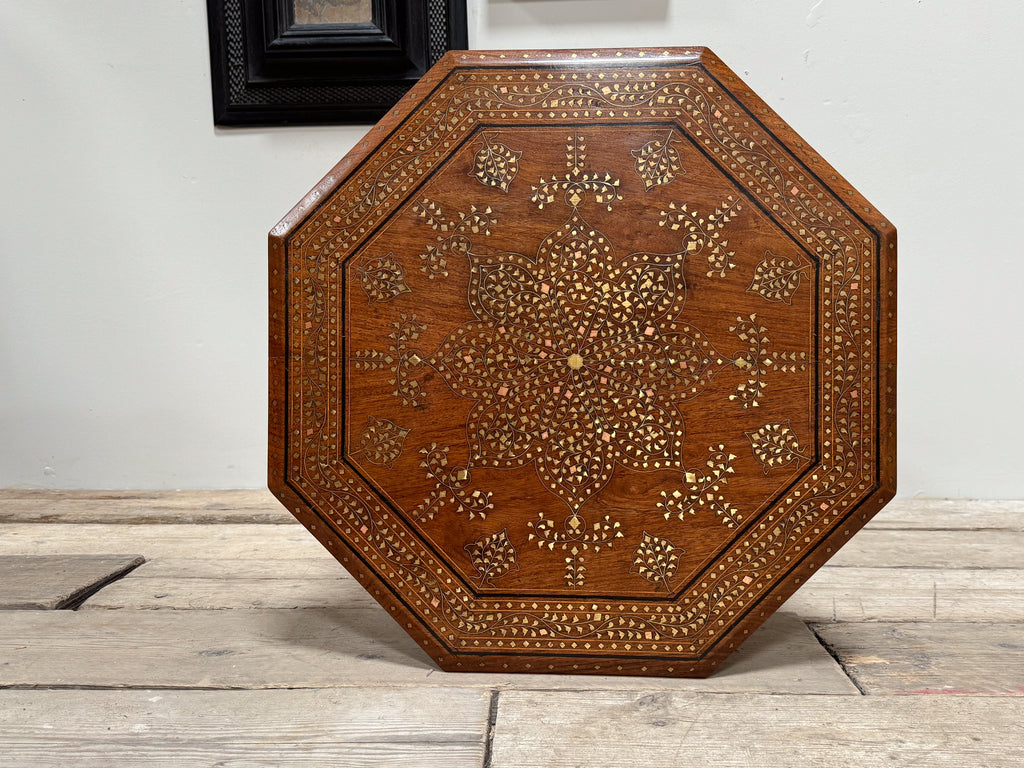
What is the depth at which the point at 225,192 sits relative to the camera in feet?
6.86

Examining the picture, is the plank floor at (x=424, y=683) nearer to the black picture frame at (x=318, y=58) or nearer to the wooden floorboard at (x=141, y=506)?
the wooden floorboard at (x=141, y=506)

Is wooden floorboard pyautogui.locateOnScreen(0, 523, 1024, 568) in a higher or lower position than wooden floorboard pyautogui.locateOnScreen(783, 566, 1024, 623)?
lower

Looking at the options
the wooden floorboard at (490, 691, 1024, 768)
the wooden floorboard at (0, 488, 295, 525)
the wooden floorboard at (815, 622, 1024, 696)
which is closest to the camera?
the wooden floorboard at (490, 691, 1024, 768)

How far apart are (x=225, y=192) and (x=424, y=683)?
1482 mm

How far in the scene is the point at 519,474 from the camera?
3.60 feet

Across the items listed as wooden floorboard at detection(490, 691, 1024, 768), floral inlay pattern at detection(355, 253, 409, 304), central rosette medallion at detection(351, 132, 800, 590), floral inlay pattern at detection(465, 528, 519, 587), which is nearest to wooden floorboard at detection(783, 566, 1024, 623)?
wooden floorboard at detection(490, 691, 1024, 768)

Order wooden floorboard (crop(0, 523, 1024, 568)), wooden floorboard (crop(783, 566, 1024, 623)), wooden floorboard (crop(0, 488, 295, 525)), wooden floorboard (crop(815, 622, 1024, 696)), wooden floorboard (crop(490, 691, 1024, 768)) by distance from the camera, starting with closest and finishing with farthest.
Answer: wooden floorboard (crop(490, 691, 1024, 768)), wooden floorboard (crop(815, 622, 1024, 696)), wooden floorboard (crop(783, 566, 1024, 623)), wooden floorboard (crop(0, 523, 1024, 568)), wooden floorboard (crop(0, 488, 295, 525))

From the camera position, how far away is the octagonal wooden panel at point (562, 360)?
1076 mm

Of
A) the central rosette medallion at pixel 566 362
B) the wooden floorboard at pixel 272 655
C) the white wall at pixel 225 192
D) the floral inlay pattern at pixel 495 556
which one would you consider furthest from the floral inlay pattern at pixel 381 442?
the white wall at pixel 225 192

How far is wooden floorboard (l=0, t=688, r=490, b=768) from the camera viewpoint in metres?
0.89

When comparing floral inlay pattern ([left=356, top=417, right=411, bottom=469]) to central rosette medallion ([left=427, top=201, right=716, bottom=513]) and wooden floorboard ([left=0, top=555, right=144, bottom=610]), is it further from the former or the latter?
A: wooden floorboard ([left=0, top=555, right=144, bottom=610])

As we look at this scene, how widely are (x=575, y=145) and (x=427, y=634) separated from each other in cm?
68

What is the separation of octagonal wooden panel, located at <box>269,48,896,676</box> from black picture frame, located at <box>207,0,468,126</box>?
38.0 inches

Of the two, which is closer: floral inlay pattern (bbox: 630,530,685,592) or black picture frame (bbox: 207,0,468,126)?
floral inlay pattern (bbox: 630,530,685,592)
